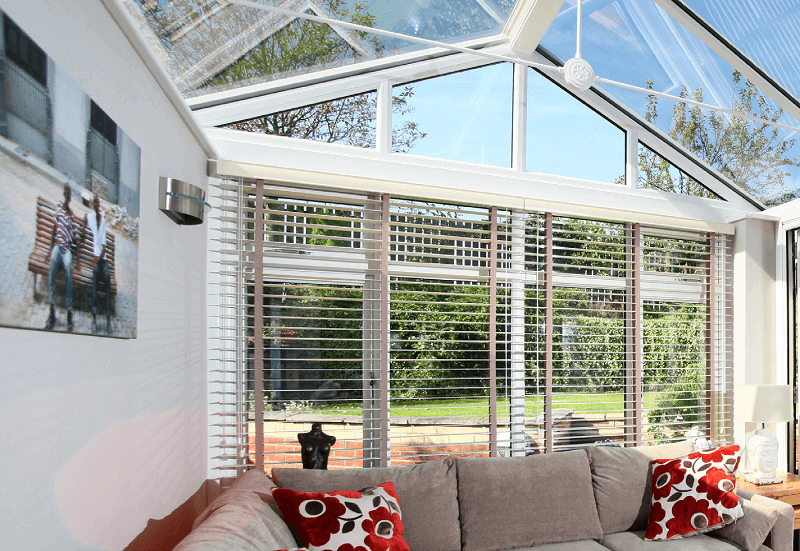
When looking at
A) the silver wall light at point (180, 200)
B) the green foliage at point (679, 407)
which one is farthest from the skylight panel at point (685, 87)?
the silver wall light at point (180, 200)

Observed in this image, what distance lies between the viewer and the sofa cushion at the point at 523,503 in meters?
2.70

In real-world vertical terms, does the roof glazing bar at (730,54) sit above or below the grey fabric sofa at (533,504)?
above

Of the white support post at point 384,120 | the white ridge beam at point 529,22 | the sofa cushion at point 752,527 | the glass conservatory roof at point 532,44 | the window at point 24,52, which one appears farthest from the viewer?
the white support post at point 384,120

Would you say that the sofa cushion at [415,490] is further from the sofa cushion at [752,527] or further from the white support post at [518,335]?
the sofa cushion at [752,527]

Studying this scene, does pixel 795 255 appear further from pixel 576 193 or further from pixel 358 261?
pixel 358 261

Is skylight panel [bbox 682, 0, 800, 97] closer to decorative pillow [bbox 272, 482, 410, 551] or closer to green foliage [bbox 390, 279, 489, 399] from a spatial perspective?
green foliage [bbox 390, 279, 489, 399]

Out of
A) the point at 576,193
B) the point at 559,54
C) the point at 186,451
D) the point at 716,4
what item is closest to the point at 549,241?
the point at 576,193

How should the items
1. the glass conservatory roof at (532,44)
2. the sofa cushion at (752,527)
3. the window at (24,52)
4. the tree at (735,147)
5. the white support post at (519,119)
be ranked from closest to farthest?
the window at (24,52)
the glass conservatory roof at (532,44)
the sofa cushion at (752,527)
the tree at (735,147)
the white support post at (519,119)

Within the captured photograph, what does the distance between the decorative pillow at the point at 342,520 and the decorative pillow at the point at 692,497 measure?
1465 millimetres

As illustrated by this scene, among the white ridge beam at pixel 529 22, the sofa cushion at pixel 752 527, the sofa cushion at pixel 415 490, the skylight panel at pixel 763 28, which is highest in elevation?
the white ridge beam at pixel 529 22

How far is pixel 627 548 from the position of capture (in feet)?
9.05

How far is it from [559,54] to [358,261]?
2057 millimetres

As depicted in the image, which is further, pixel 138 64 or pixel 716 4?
pixel 716 4

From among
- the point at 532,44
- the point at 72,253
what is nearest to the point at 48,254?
the point at 72,253
